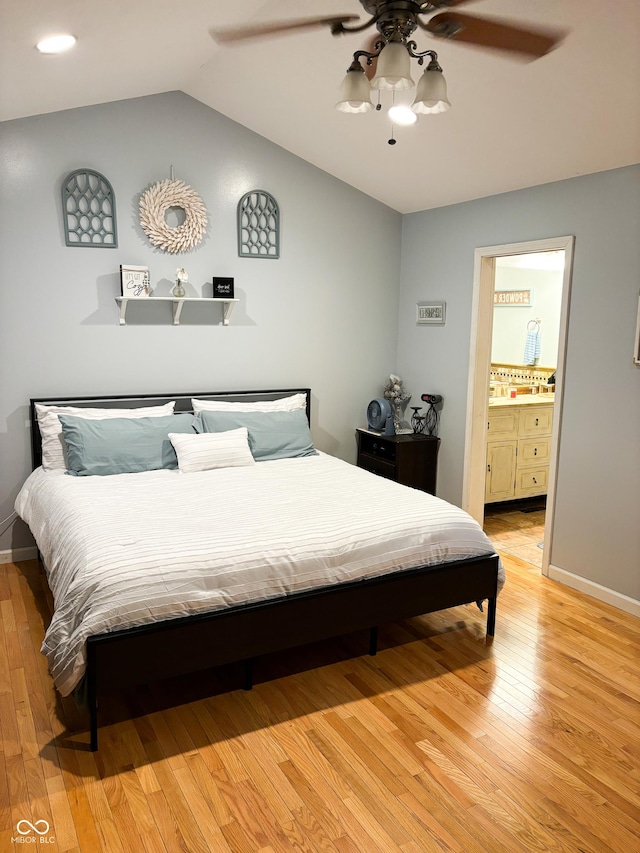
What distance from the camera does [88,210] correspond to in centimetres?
411

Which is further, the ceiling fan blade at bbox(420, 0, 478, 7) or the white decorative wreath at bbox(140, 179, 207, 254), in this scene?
the white decorative wreath at bbox(140, 179, 207, 254)

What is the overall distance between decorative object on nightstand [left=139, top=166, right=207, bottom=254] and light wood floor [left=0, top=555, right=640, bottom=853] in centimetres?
250

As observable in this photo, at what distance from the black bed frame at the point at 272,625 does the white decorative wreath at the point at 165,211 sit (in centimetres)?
266

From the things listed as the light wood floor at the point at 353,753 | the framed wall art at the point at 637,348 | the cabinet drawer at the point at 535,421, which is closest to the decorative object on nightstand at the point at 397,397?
the cabinet drawer at the point at 535,421

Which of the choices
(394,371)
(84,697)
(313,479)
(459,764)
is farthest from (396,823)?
(394,371)

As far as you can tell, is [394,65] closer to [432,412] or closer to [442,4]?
[442,4]

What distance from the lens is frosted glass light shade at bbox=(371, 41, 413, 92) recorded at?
6.98ft

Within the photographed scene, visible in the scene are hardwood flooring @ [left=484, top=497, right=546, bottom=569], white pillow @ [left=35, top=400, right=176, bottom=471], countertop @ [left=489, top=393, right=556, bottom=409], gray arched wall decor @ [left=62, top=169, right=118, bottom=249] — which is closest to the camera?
white pillow @ [left=35, top=400, right=176, bottom=471]

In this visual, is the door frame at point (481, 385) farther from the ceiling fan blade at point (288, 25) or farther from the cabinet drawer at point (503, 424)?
the ceiling fan blade at point (288, 25)

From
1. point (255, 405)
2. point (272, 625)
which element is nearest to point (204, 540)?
point (272, 625)

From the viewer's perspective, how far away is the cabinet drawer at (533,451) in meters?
5.29

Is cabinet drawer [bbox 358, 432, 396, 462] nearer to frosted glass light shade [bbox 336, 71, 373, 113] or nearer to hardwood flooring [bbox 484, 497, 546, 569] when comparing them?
hardwood flooring [bbox 484, 497, 546, 569]

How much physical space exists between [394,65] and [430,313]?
117 inches

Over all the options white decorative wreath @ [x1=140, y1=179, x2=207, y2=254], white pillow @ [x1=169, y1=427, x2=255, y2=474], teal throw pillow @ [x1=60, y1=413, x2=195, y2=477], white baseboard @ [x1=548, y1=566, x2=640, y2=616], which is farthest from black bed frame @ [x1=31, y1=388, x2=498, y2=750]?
white decorative wreath @ [x1=140, y1=179, x2=207, y2=254]
